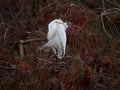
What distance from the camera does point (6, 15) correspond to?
13.7 ft

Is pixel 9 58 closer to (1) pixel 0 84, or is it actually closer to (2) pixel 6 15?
(1) pixel 0 84

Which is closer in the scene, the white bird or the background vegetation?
the background vegetation

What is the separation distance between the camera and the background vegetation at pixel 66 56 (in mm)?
2947

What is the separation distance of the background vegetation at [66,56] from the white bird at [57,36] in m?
0.05

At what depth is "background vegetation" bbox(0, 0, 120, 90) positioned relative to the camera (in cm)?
295

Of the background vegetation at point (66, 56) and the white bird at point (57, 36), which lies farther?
the white bird at point (57, 36)

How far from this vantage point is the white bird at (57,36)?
10.3 ft

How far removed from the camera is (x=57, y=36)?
125 inches

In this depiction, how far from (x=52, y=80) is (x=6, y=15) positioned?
4.69ft

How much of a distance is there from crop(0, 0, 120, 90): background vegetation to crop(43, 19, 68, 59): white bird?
0.17ft

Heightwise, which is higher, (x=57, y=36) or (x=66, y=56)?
(x=57, y=36)

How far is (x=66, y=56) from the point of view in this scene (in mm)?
3234

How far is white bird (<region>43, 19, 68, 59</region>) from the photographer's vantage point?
3131 mm

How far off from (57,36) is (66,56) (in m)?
0.18
